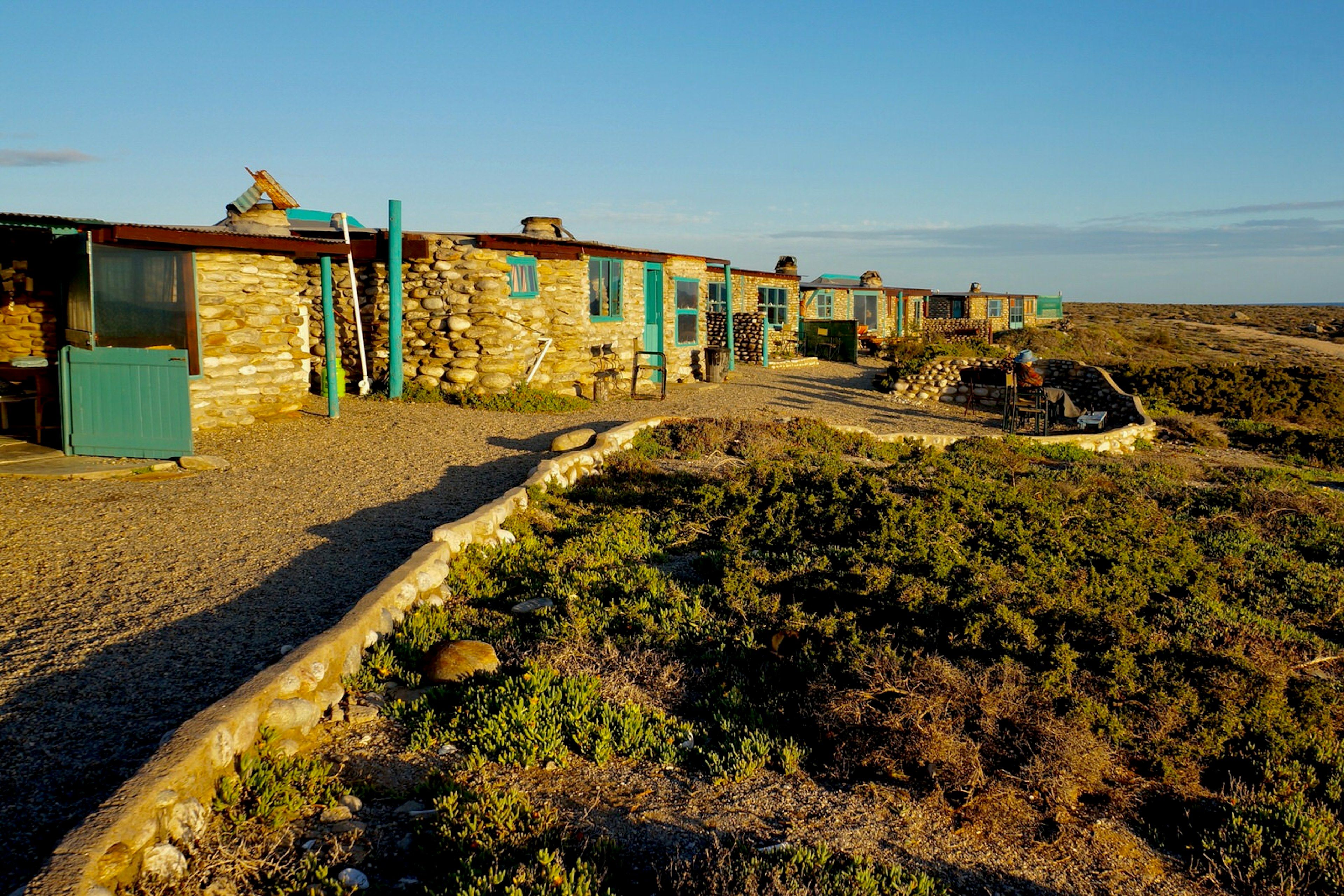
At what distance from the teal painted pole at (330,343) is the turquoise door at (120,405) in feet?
9.00

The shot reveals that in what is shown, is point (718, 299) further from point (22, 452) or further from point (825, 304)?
point (22, 452)

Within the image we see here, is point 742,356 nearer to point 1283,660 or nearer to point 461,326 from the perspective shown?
point 461,326

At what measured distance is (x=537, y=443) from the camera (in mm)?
10805

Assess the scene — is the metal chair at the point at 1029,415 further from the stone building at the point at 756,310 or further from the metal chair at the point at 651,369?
the stone building at the point at 756,310

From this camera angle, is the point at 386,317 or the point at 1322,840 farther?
the point at 386,317

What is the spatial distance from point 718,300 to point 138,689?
2070 cm

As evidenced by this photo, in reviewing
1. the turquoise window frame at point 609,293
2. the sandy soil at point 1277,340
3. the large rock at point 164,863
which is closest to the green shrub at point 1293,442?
the turquoise window frame at point 609,293

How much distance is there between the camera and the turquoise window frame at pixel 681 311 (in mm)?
18938

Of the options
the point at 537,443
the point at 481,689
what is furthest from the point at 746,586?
the point at 537,443

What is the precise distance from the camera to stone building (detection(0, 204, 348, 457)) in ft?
28.8

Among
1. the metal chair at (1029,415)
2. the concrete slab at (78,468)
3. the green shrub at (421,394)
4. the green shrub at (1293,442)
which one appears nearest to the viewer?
the concrete slab at (78,468)

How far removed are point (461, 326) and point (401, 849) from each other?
11288mm

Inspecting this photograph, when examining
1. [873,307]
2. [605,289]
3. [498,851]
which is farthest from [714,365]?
[498,851]

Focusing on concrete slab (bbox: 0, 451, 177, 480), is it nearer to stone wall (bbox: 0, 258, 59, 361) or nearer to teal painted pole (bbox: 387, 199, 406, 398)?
stone wall (bbox: 0, 258, 59, 361)
